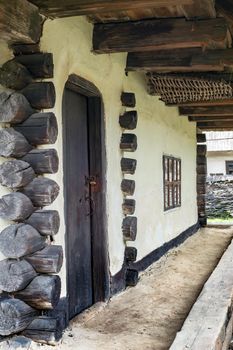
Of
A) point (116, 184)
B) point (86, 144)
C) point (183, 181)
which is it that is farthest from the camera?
point (183, 181)

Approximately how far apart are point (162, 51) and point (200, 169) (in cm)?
666

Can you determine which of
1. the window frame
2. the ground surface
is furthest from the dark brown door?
the window frame

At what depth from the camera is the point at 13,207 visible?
3383 millimetres

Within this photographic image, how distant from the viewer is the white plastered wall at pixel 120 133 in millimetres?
3936

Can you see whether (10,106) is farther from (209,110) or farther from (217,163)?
(217,163)

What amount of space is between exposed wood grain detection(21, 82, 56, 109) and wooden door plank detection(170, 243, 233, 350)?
191cm

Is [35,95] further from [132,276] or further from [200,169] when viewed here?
[200,169]

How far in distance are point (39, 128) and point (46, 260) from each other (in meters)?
0.93

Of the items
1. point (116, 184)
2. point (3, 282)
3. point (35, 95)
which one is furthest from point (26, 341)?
point (116, 184)

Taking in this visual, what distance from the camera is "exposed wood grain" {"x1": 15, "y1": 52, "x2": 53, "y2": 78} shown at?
3500 millimetres

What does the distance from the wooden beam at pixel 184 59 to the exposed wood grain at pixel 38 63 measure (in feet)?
5.68

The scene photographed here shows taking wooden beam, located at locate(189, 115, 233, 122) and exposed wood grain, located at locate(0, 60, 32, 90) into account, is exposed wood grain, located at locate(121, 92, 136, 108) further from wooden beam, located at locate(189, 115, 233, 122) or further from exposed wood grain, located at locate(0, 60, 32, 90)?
wooden beam, located at locate(189, 115, 233, 122)

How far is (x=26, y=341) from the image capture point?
11.5 ft

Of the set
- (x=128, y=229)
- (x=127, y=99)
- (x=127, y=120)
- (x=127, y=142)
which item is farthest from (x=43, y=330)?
(x=127, y=99)
